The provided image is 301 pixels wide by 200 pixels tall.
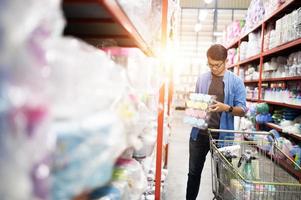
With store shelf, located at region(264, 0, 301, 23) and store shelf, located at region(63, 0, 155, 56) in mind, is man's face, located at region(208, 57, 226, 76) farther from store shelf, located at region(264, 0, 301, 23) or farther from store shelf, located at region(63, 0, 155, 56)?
store shelf, located at region(264, 0, 301, 23)

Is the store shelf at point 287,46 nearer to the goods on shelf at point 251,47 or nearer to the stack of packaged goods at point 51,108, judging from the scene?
the goods on shelf at point 251,47

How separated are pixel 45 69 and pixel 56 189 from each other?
0.81ft

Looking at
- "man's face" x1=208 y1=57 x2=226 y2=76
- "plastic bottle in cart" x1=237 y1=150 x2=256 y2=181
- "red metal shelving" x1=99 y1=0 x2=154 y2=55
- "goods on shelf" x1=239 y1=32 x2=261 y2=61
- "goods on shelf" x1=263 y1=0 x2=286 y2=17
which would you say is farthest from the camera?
"goods on shelf" x1=239 y1=32 x2=261 y2=61

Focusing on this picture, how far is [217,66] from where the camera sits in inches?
109

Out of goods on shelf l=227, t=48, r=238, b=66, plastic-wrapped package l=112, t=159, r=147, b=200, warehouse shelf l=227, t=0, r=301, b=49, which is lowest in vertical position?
plastic-wrapped package l=112, t=159, r=147, b=200

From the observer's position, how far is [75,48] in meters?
0.72

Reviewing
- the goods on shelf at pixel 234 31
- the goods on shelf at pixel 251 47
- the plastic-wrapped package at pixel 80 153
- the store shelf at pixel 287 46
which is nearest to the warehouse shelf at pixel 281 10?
the goods on shelf at pixel 251 47

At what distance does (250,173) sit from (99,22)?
1716 millimetres

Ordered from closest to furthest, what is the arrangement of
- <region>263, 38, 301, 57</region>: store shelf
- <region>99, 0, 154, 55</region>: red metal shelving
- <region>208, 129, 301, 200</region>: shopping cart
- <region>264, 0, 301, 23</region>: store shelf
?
<region>99, 0, 154, 55</region>: red metal shelving → <region>208, 129, 301, 200</region>: shopping cart → <region>263, 38, 301, 57</region>: store shelf → <region>264, 0, 301, 23</region>: store shelf

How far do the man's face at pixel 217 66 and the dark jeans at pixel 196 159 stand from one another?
557mm

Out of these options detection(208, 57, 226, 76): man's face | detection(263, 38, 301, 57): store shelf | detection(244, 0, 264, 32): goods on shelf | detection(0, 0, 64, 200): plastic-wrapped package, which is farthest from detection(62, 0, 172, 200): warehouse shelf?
detection(244, 0, 264, 32): goods on shelf

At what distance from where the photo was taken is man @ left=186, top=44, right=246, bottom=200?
275cm

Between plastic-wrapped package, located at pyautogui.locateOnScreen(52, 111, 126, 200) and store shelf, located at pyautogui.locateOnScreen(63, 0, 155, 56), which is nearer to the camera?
plastic-wrapped package, located at pyautogui.locateOnScreen(52, 111, 126, 200)

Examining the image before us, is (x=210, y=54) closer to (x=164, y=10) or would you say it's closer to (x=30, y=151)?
(x=164, y=10)
